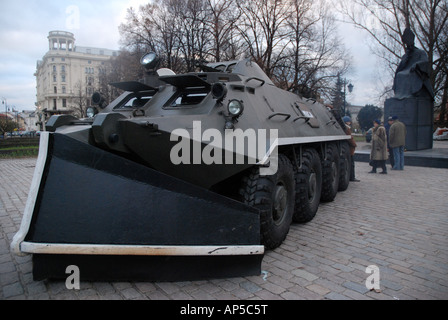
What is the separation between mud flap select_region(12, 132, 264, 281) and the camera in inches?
103

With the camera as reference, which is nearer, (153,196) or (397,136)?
(153,196)

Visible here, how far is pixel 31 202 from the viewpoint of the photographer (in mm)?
2633

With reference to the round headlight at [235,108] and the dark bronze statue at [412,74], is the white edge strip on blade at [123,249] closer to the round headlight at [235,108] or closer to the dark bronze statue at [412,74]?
the round headlight at [235,108]

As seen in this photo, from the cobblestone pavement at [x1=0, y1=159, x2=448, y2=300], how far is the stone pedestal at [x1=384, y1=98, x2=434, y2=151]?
33.4 feet

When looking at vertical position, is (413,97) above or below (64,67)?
below

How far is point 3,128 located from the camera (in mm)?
35281

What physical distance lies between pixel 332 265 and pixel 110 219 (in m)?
2.23

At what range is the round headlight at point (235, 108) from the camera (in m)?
3.40

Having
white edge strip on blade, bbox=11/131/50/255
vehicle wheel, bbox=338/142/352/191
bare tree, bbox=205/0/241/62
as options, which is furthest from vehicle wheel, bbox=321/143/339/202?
bare tree, bbox=205/0/241/62

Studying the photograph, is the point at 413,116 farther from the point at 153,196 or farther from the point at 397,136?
the point at 153,196

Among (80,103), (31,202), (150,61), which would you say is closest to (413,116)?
(150,61)
